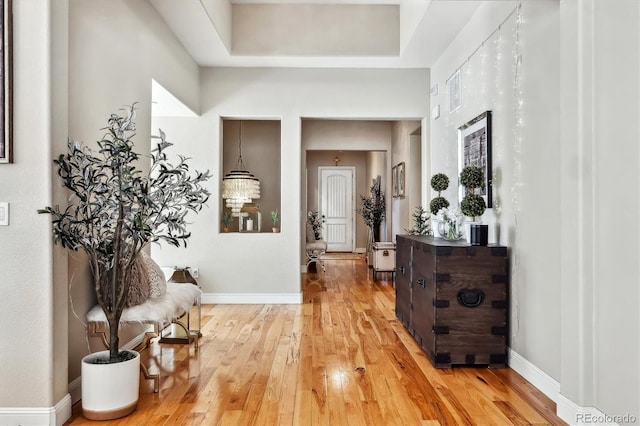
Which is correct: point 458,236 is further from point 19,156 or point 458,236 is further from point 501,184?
point 19,156

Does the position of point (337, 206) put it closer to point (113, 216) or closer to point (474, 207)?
point (474, 207)

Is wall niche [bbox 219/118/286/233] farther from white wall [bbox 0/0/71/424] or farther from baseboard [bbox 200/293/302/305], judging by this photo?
white wall [bbox 0/0/71/424]

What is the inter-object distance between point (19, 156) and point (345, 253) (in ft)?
30.5

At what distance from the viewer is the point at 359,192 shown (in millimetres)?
11305

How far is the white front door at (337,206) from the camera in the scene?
1133 centimetres

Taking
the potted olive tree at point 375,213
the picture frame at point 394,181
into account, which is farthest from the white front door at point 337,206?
the picture frame at point 394,181

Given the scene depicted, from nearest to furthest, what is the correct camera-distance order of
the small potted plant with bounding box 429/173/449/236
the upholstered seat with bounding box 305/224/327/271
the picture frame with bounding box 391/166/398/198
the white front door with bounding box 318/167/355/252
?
the small potted plant with bounding box 429/173/449/236 < the upholstered seat with bounding box 305/224/327/271 < the picture frame with bounding box 391/166/398/198 < the white front door with bounding box 318/167/355/252

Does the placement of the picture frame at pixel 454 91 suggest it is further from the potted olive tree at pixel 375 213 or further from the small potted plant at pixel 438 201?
the potted olive tree at pixel 375 213

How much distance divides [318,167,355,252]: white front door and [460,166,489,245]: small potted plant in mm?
7939

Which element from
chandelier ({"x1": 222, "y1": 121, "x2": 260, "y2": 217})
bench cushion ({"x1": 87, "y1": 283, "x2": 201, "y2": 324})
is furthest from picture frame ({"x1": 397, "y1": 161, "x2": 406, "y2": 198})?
bench cushion ({"x1": 87, "y1": 283, "x2": 201, "y2": 324})

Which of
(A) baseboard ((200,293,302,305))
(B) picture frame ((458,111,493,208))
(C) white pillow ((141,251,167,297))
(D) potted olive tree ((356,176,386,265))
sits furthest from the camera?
(D) potted olive tree ((356,176,386,265))

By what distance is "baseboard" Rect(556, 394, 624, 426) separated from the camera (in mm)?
1988

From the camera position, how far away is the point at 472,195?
3.24m

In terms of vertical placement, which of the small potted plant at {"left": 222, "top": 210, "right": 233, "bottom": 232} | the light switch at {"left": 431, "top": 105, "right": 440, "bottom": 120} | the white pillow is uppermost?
the light switch at {"left": 431, "top": 105, "right": 440, "bottom": 120}
